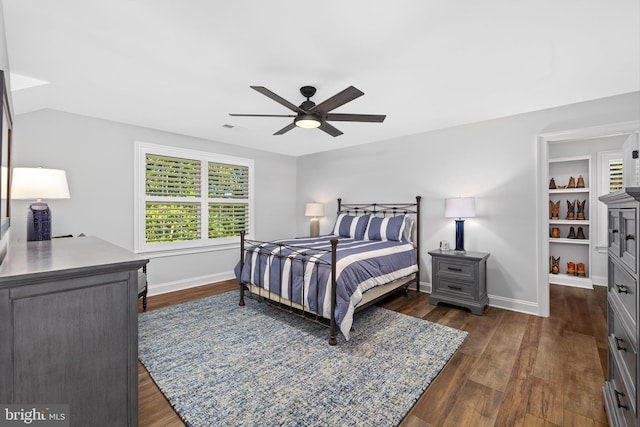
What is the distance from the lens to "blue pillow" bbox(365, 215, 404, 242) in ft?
13.6

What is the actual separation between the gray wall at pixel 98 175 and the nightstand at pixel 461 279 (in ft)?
11.3

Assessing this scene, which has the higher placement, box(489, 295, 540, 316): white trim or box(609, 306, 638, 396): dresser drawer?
box(609, 306, 638, 396): dresser drawer

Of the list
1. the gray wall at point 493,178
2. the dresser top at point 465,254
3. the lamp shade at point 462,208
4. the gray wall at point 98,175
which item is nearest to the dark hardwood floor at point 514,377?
the gray wall at point 493,178

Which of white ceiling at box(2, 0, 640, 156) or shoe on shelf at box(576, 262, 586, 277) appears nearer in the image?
white ceiling at box(2, 0, 640, 156)

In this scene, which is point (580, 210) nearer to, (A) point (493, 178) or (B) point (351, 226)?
(A) point (493, 178)

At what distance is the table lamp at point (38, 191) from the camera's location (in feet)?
7.77

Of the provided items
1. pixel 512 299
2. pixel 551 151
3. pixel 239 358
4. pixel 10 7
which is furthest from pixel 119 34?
pixel 551 151

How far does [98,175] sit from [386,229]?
3.99 meters

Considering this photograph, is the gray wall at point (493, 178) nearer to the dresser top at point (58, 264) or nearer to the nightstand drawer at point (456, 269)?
the nightstand drawer at point (456, 269)

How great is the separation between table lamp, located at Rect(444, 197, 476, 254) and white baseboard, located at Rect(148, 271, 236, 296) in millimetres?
3748

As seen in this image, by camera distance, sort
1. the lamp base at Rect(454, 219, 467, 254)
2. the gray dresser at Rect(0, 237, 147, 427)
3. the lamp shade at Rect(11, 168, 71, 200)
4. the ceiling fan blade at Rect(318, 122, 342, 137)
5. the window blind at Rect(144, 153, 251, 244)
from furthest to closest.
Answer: the window blind at Rect(144, 153, 251, 244) < the lamp base at Rect(454, 219, 467, 254) < the ceiling fan blade at Rect(318, 122, 342, 137) < the lamp shade at Rect(11, 168, 71, 200) < the gray dresser at Rect(0, 237, 147, 427)

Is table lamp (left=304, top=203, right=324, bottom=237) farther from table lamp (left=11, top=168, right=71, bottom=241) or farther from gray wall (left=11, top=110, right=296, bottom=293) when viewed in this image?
table lamp (left=11, top=168, right=71, bottom=241)

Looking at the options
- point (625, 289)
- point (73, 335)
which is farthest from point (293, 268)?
point (625, 289)

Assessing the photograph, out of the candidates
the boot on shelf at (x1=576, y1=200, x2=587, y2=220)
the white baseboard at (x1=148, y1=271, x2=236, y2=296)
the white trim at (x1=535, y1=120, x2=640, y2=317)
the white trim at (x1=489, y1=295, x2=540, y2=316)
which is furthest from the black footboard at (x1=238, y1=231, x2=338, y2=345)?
the boot on shelf at (x1=576, y1=200, x2=587, y2=220)
